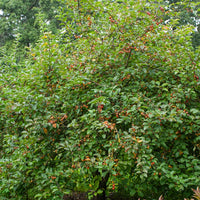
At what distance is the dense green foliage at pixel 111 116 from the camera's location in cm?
252

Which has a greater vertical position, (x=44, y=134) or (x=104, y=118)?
(x=104, y=118)

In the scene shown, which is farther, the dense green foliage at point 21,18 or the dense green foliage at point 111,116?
the dense green foliage at point 21,18

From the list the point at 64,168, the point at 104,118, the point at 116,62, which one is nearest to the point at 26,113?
the point at 64,168

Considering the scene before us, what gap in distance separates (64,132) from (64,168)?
0.46 meters

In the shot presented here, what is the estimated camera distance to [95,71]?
2.99 m

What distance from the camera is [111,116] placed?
9.34 feet

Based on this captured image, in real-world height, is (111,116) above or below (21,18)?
below

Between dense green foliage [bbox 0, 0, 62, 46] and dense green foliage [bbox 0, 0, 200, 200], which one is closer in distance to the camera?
dense green foliage [bbox 0, 0, 200, 200]

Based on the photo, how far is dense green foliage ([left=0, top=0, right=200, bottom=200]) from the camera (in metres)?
2.52

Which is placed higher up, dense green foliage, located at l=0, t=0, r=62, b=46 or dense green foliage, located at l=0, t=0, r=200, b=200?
dense green foliage, located at l=0, t=0, r=62, b=46

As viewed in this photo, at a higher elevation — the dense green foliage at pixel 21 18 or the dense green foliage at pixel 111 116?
the dense green foliage at pixel 21 18

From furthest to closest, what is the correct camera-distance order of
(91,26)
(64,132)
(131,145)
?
(91,26) < (64,132) < (131,145)

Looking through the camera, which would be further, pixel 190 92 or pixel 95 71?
pixel 95 71

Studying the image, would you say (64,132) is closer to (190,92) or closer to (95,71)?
(95,71)
